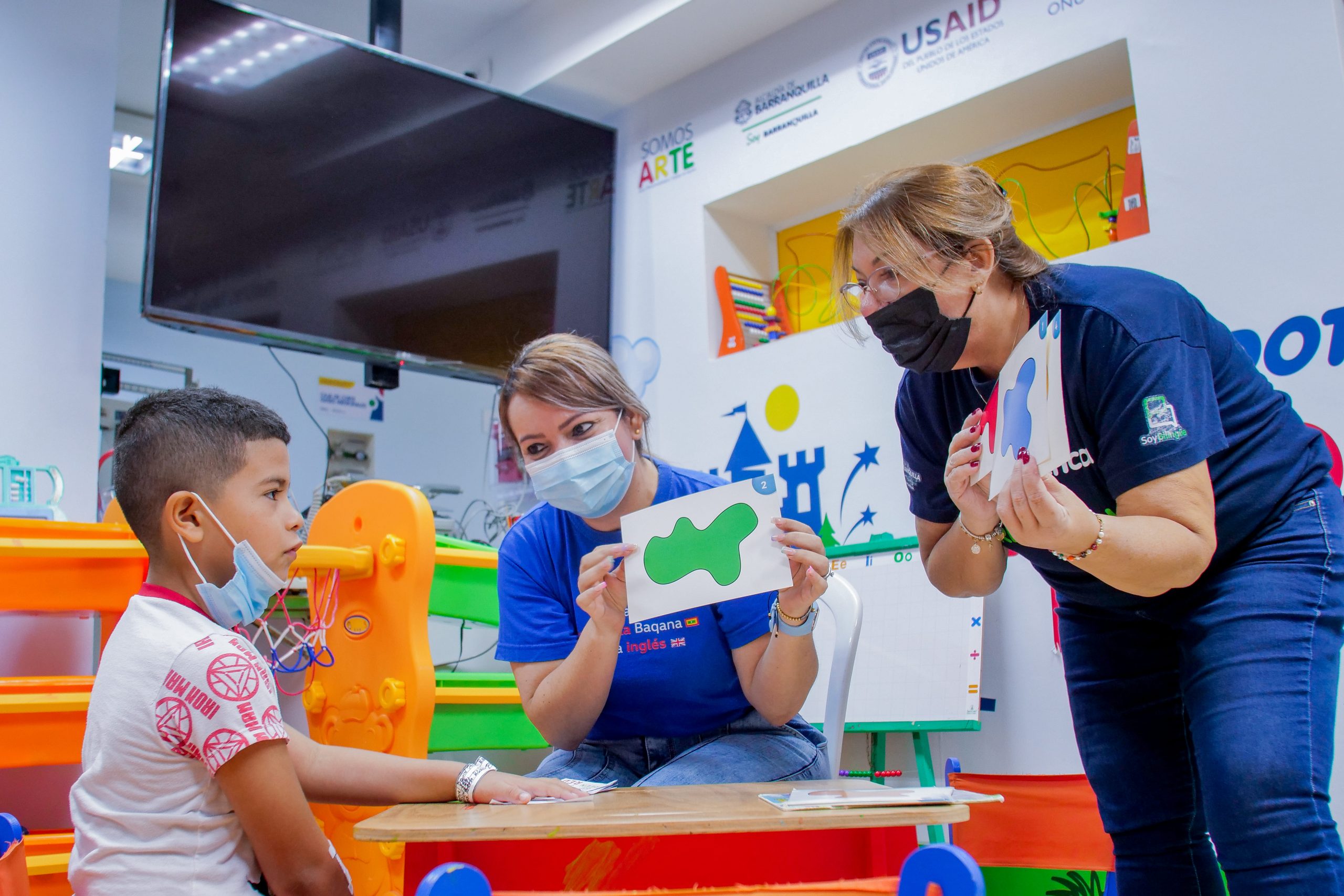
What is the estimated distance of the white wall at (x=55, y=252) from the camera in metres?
2.85

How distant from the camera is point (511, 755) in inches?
126

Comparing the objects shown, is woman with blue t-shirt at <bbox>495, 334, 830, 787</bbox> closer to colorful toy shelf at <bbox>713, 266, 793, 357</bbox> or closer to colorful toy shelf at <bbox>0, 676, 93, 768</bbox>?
colorful toy shelf at <bbox>0, 676, 93, 768</bbox>

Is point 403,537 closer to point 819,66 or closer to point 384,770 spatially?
point 384,770

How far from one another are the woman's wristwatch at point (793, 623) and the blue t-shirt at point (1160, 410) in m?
0.33

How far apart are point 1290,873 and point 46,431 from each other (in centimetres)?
314

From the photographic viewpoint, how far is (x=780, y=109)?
3705mm

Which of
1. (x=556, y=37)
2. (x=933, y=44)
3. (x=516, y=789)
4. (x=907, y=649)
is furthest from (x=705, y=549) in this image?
(x=556, y=37)

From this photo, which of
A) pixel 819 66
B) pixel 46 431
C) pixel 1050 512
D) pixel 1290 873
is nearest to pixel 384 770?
pixel 1050 512

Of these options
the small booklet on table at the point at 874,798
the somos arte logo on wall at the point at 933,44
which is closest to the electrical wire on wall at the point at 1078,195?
the somos arte logo on wall at the point at 933,44

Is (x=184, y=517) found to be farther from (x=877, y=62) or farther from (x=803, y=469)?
(x=877, y=62)

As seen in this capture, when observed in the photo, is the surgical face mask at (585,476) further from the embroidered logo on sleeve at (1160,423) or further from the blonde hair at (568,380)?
the embroidered logo on sleeve at (1160,423)

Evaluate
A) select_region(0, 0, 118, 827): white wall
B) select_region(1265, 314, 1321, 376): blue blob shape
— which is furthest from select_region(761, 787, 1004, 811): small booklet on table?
select_region(0, 0, 118, 827): white wall

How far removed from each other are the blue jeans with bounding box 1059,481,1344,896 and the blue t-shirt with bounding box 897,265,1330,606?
0.05m

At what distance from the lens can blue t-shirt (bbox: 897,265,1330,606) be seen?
4.02ft
